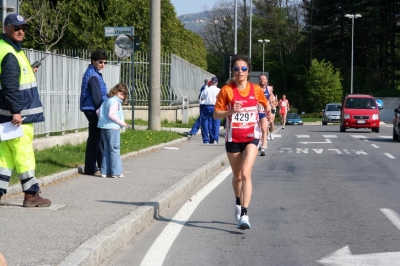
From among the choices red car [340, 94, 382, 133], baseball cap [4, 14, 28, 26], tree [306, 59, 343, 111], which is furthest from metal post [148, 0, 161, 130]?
tree [306, 59, 343, 111]

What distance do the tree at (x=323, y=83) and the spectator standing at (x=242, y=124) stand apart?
83395 mm

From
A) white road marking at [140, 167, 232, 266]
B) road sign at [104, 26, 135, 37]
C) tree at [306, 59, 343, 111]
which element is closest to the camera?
white road marking at [140, 167, 232, 266]

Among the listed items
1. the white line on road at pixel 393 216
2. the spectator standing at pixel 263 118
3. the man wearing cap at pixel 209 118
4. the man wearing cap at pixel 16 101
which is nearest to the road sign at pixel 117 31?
the man wearing cap at pixel 209 118

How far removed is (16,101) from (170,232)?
2130mm

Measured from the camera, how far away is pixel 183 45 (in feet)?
269

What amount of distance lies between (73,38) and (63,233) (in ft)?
178

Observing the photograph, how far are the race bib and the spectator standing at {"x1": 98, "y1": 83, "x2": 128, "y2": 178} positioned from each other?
4240mm

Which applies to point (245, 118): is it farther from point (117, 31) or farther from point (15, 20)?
point (117, 31)

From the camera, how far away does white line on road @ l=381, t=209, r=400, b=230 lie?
9.30 m

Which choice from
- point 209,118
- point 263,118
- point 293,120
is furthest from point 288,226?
point 293,120

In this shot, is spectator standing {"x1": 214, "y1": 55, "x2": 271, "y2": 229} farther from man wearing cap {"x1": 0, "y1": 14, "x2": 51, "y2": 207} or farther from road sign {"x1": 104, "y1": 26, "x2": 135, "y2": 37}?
road sign {"x1": 104, "y1": 26, "x2": 135, "y2": 37}

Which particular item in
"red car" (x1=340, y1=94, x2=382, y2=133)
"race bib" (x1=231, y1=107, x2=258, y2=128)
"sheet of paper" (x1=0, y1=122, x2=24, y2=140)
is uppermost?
"race bib" (x1=231, y1=107, x2=258, y2=128)

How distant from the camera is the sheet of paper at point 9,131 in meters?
8.55

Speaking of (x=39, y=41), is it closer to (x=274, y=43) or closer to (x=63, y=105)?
(x=63, y=105)
